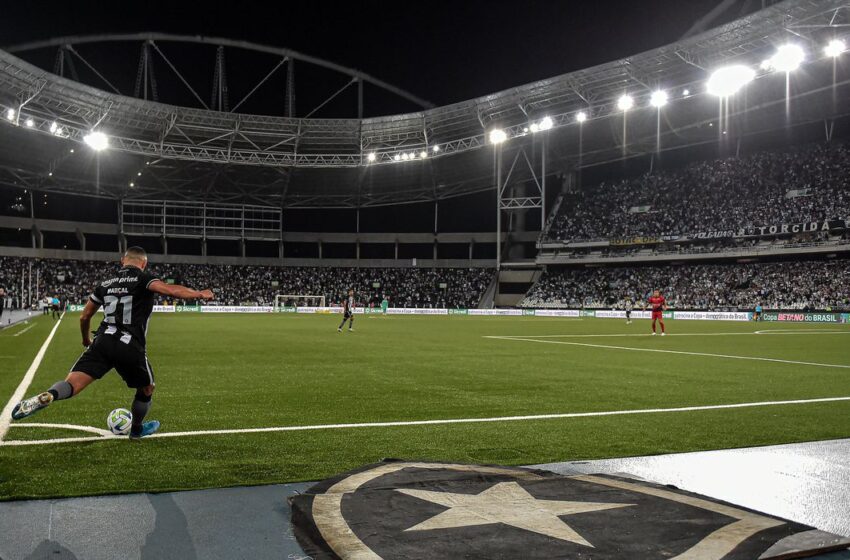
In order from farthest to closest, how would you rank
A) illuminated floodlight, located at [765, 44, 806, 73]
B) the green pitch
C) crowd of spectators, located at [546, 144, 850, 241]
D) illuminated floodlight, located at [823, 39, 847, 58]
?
crowd of spectators, located at [546, 144, 850, 241] < illuminated floodlight, located at [765, 44, 806, 73] < illuminated floodlight, located at [823, 39, 847, 58] < the green pitch

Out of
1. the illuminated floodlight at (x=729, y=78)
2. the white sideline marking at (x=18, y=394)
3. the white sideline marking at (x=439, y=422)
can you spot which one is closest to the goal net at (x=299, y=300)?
the illuminated floodlight at (x=729, y=78)

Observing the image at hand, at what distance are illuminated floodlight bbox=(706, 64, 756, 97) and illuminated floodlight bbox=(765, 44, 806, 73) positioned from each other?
4.67 feet

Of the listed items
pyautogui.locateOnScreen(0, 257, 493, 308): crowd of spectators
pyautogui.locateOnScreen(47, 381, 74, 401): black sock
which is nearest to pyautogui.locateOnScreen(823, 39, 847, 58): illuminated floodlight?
pyautogui.locateOnScreen(0, 257, 493, 308): crowd of spectators

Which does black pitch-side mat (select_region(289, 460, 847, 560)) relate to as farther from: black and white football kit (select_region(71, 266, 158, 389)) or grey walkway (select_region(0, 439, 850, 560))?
black and white football kit (select_region(71, 266, 158, 389))

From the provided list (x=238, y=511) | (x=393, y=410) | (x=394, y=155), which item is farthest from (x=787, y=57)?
(x=238, y=511)

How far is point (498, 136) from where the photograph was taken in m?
53.1

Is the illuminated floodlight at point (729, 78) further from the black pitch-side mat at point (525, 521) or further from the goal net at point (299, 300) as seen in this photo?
the black pitch-side mat at point (525, 521)

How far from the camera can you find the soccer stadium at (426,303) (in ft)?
13.6

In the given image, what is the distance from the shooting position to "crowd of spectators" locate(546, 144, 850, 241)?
53531 millimetres

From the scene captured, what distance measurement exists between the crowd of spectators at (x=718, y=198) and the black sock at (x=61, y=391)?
56733mm

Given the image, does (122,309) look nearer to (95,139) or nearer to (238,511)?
(238,511)

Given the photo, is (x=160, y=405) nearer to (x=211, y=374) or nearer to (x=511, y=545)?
(x=211, y=374)

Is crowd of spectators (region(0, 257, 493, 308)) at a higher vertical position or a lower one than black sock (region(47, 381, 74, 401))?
higher

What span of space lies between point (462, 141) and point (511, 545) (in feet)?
183
